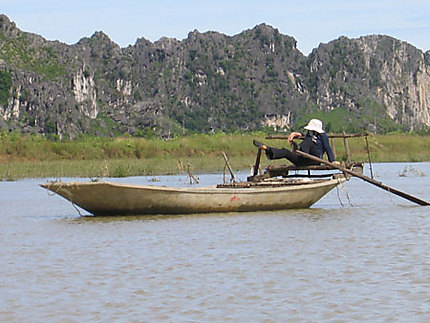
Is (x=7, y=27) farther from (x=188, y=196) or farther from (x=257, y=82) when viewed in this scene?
(x=188, y=196)

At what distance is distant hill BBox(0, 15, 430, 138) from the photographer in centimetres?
11738

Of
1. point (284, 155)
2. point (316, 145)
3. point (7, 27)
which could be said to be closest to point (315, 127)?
point (316, 145)

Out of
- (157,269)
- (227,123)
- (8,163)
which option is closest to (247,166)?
(8,163)

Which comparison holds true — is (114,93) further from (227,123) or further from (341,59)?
(341,59)

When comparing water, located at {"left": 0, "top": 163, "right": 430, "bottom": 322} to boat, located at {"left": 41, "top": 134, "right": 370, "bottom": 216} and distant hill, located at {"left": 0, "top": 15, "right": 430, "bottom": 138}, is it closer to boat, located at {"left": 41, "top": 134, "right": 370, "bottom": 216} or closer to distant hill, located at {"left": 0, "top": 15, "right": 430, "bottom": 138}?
boat, located at {"left": 41, "top": 134, "right": 370, "bottom": 216}

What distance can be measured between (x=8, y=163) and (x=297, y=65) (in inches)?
4226

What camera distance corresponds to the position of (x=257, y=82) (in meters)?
127

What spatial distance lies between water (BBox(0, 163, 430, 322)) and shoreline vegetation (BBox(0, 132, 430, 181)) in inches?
371

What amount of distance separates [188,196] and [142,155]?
20089mm

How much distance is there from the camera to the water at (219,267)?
669cm

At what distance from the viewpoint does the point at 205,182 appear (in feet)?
69.9

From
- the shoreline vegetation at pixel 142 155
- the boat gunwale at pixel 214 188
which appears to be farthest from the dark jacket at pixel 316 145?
the shoreline vegetation at pixel 142 155

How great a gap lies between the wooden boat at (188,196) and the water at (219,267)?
17 cm

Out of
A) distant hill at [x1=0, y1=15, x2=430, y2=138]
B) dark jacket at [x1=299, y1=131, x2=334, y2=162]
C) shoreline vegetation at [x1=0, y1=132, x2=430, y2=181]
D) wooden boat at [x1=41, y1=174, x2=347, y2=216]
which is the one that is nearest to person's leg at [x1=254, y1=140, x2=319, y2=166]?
dark jacket at [x1=299, y1=131, x2=334, y2=162]
